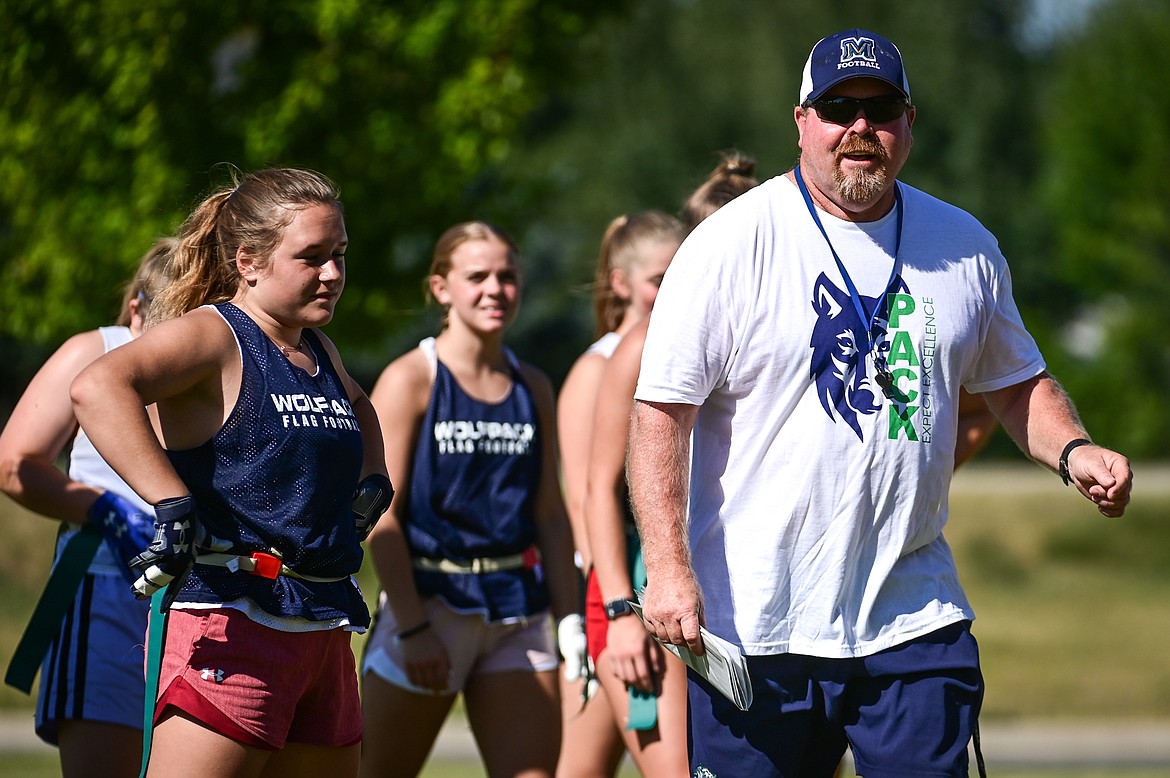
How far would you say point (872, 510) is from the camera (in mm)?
3660

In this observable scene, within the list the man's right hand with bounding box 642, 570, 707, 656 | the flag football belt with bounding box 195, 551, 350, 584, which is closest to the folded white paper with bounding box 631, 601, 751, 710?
the man's right hand with bounding box 642, 570, 707, 656

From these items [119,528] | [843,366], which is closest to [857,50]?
[843,366]

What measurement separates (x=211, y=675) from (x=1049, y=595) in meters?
15.5

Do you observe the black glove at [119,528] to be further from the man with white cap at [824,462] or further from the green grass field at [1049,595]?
the green grass field at [1049,595]

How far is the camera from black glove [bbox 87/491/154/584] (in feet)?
15.4

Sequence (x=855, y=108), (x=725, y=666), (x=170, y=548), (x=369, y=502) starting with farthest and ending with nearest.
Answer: (x=369, y=502), (x=855, y=108), (x=725, y=666), (x=170, y=548)

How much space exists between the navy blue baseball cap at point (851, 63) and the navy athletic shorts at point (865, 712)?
4.35 ft

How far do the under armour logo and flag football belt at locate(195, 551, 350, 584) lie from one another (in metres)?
0.23

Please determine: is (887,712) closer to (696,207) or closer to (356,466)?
(356,466)

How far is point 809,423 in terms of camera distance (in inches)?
143

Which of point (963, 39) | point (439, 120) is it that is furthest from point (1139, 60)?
point (439, 120)

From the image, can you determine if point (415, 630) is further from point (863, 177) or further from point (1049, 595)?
point (1049, 595)

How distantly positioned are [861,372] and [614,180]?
33.0 metres

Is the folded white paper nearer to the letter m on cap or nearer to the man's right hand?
the man's right hand
